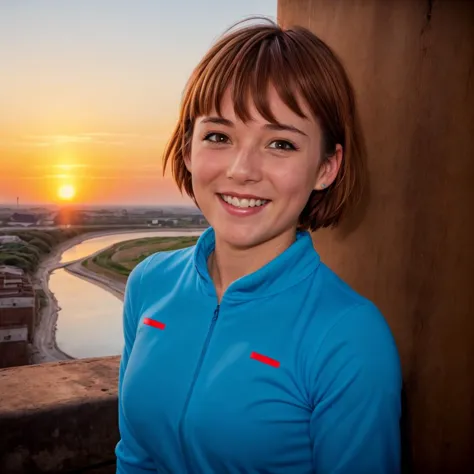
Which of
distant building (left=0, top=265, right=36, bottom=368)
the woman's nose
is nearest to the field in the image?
distant building (left=0, top=265, right=36, bottom=368)

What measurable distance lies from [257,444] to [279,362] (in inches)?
5.2

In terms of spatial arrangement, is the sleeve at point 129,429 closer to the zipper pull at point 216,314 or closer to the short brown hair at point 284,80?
the zipper pull at point 216,314

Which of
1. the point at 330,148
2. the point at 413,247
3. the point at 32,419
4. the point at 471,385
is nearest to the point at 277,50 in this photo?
the point at 330,148

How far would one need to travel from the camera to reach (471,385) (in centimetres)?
88

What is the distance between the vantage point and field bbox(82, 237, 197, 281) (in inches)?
64.2

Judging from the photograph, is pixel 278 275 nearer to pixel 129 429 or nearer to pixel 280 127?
pixel 280 127

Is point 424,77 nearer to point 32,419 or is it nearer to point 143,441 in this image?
point 143,441

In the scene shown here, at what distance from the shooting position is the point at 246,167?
909 millimetres

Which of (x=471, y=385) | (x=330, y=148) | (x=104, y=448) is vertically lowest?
(x=104, y=448)

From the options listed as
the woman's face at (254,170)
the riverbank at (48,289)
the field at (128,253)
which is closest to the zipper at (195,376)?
the woman's face at (254,170)

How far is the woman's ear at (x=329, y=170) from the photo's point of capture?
3.26ft

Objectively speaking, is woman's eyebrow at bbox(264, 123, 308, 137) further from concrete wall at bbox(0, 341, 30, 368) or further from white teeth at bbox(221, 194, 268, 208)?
concrete wall at bbox(0, 341, 30, 368)

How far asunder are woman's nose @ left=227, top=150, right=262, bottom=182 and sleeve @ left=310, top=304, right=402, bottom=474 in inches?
10.9

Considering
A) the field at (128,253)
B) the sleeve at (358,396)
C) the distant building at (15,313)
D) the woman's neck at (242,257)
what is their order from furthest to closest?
the distant building at (15,313)
the field at (128,253)
the woman's neck at (242,257)
the sleeve at (358,396)
